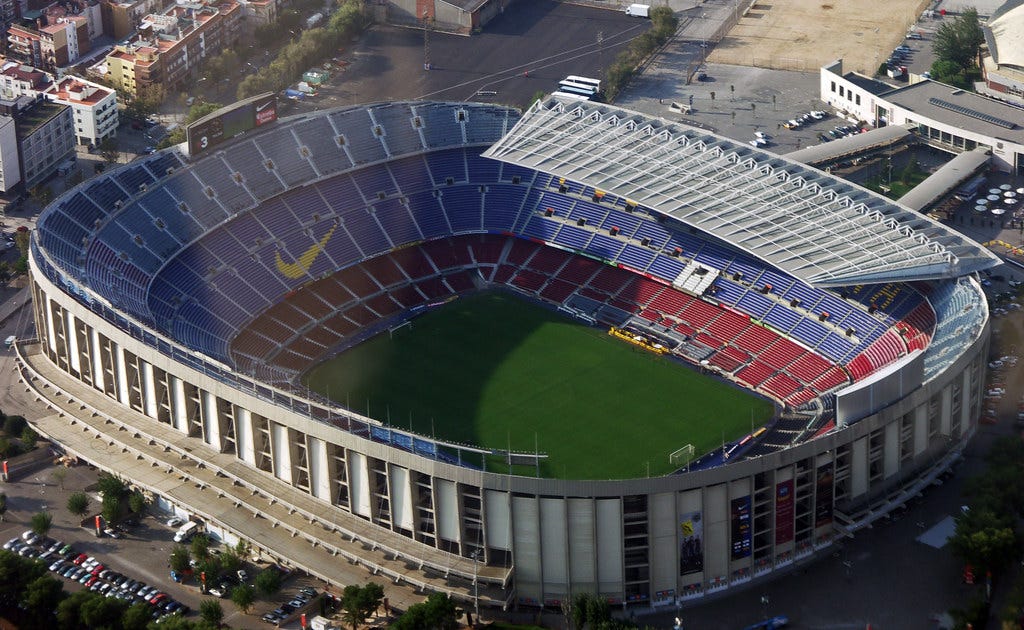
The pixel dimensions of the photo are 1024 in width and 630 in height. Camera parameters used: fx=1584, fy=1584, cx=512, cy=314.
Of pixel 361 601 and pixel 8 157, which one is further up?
pixel 8 157

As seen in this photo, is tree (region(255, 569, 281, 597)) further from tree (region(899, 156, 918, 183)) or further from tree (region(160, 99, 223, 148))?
tree (region(899, 156, 918, 183))

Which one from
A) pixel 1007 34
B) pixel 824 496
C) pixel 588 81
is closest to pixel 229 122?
pixel 588 81

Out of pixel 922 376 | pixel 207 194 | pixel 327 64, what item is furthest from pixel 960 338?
pixel 327 64

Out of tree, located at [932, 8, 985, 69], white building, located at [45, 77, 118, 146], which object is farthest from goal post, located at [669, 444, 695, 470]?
tree, located at [932, 8, 985, 69]

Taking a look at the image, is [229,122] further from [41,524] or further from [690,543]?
[690,543]

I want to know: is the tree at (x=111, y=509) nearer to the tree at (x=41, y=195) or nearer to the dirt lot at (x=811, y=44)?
the tree at (x=41, y=195)

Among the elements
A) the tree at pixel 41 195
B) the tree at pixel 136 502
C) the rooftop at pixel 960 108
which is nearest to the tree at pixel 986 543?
the tree at pixel 136 502

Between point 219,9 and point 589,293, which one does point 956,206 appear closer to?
point 589,293
